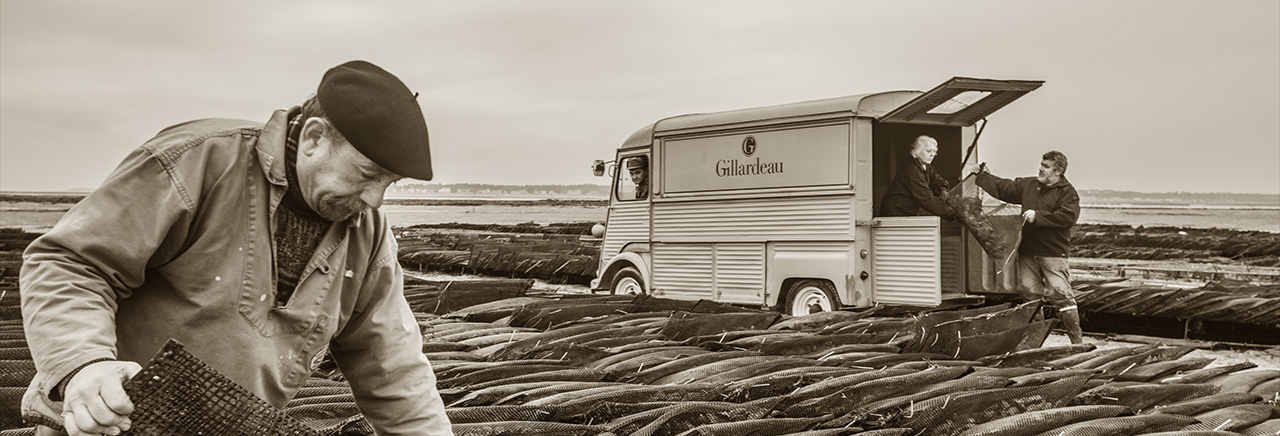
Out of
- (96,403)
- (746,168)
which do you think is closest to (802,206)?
(746,168)

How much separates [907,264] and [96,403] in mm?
9411

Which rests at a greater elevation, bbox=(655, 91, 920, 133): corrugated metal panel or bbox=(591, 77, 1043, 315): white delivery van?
bbox=(655, 91, 920, 133): corrugated metal panel

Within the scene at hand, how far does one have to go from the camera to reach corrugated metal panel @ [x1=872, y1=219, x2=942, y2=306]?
10297 millimetres

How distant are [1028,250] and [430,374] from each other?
27.9 feet

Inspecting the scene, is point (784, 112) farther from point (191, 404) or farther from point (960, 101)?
point (191, 404)

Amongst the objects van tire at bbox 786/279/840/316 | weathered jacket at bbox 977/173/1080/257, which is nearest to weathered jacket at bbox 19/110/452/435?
weathered jacket at bbox 977/173/1080/257

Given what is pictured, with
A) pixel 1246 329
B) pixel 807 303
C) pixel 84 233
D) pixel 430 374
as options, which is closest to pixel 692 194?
pixel 807 303

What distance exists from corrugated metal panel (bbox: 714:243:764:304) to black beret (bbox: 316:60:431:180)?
9539 millimetres

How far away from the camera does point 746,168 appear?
1157 centimetres

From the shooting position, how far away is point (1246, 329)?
473 inches

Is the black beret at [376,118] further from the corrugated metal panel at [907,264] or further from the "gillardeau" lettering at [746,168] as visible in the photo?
the "gillardeau" lettering at [746,168]

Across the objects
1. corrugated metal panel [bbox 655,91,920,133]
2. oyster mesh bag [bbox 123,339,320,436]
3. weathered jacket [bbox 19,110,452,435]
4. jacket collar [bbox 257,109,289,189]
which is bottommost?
oyster mesh bag [bbox 123,339,320,436]

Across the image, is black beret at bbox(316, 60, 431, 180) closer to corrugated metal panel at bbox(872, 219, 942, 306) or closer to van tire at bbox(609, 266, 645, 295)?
corrugated metal panel at bbox(872, 219, 942, 306)

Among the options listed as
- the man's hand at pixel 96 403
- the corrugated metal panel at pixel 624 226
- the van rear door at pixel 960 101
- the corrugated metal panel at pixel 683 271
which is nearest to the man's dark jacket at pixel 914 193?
the van rear door at pixel 960 101
